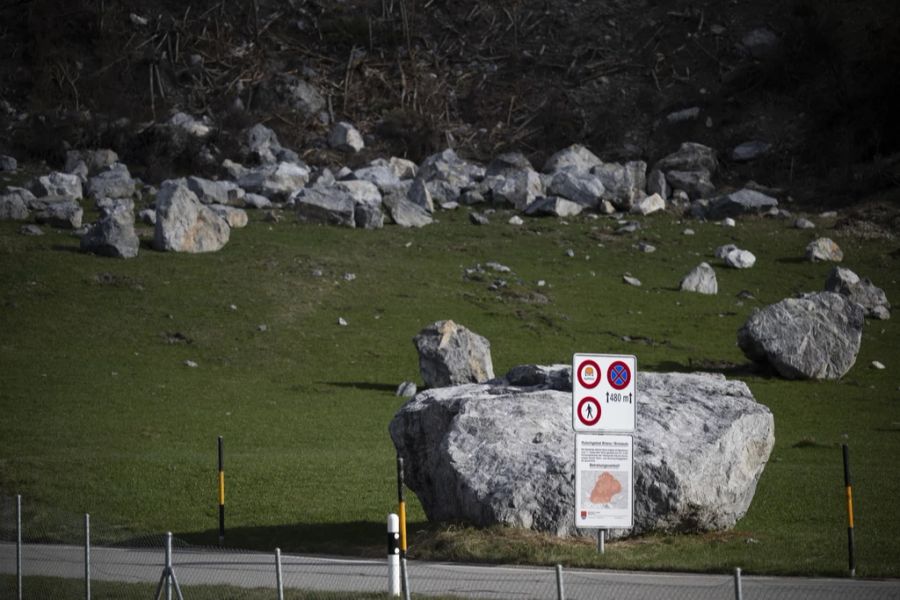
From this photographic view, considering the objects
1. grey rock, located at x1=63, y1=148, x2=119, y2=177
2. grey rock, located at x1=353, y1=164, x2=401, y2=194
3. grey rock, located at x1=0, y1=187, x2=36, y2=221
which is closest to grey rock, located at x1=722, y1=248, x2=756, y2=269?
grey rock, located at x1=353, y1=164, x2=401, y2=194

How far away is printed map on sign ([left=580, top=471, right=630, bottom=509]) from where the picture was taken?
70.3 feet

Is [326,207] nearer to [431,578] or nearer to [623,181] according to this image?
[623,181]

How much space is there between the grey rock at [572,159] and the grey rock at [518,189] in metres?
9.17

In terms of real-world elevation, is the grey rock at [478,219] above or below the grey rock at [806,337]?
above

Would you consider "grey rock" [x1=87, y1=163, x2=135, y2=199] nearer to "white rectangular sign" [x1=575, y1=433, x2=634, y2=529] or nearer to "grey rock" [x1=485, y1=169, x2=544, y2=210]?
"grey rock" [x1=485, y1=169, x2=544, y2=210]

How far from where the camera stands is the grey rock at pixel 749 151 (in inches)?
4045

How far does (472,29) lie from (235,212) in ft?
178

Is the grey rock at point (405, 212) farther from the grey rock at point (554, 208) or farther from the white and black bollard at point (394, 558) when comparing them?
the white and black bollard at point (394, 558)

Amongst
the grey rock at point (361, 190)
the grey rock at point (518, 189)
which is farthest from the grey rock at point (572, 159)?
the grey rock at point (361, 190)

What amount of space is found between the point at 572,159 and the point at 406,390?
53.2 m

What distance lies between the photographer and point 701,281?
7294cm

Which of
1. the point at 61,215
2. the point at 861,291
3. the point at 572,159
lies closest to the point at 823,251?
the point at 861,291

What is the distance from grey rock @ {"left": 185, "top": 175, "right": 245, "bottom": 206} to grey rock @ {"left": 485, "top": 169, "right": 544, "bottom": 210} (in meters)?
17.9

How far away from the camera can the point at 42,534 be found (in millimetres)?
27078
